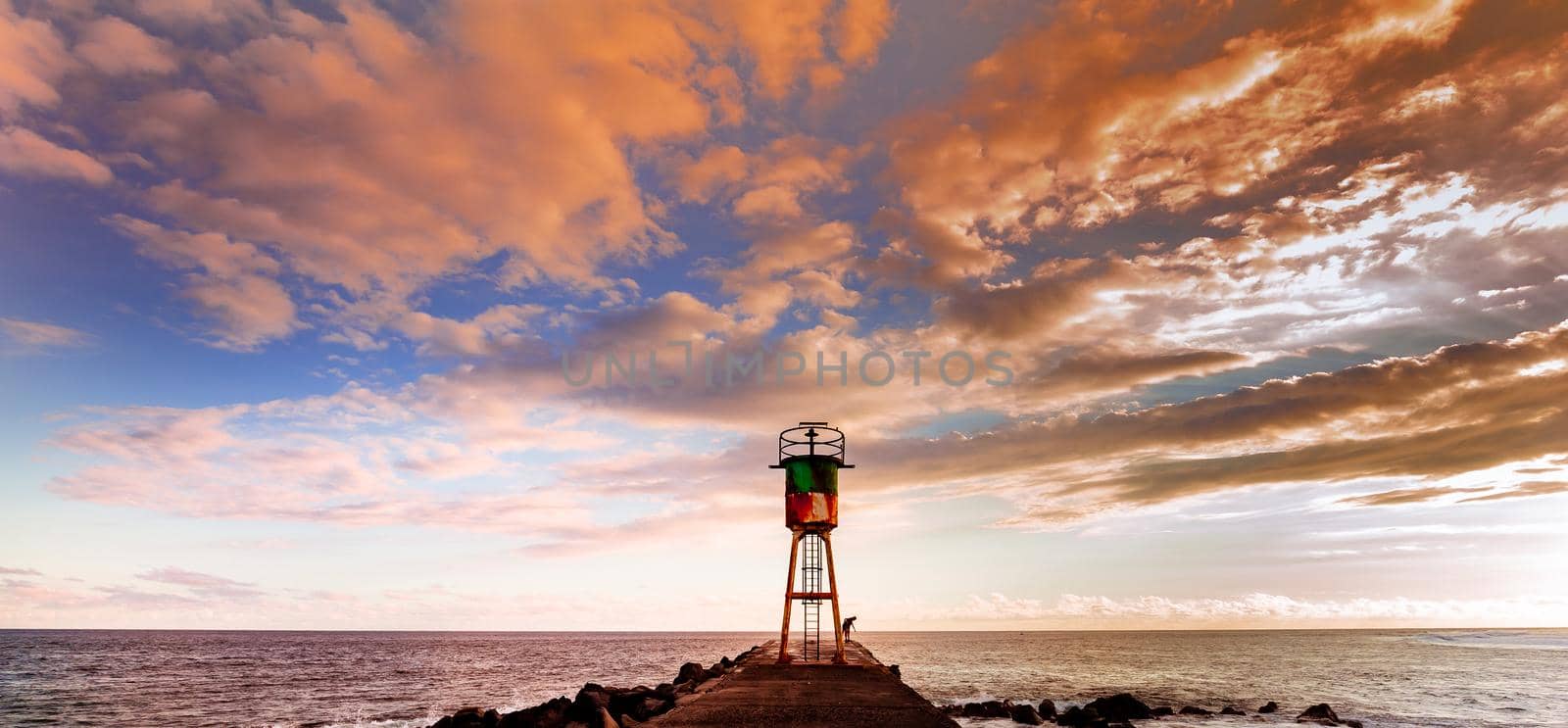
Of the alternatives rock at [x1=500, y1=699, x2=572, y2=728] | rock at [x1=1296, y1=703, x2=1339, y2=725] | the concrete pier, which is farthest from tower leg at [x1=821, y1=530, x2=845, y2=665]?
rock at [x1=1296, y1=703, x2=1339, y2=725]

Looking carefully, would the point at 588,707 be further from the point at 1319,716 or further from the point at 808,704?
the point at 1319,716

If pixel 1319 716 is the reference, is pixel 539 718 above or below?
above

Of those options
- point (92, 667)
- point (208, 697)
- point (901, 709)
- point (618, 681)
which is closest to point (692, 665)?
point (618, 681)

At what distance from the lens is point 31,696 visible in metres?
39.6

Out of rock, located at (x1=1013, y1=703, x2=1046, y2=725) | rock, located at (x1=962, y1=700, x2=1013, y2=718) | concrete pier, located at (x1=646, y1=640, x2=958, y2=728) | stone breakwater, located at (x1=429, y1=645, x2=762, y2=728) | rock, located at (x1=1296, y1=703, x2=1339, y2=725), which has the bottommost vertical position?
rock, located at (x1=1296, y1=703, x2=1339, y2=725)

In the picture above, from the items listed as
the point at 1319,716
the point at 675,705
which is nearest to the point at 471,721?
the point at 675,705

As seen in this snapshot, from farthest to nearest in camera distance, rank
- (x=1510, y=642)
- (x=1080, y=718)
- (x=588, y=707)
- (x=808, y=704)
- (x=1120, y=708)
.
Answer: (x=1510, y=642) < (x=1120, y=708) < (x=1080, y=718) < (x=588, y=707) < (x=808, y=704)

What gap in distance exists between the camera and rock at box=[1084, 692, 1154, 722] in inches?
987

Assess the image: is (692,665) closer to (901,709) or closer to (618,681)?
(618,681)

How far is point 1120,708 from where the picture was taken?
25.7m

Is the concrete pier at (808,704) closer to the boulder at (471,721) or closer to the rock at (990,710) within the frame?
the boulder at (471,721)

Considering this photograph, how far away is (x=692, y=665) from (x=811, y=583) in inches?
379

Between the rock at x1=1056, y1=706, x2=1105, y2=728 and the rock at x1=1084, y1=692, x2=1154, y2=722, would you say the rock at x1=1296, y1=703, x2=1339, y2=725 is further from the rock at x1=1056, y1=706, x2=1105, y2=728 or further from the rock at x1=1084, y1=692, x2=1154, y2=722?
the rock at x1=1056, y1=706, x2=1105, y2=728

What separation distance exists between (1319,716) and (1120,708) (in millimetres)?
6251
